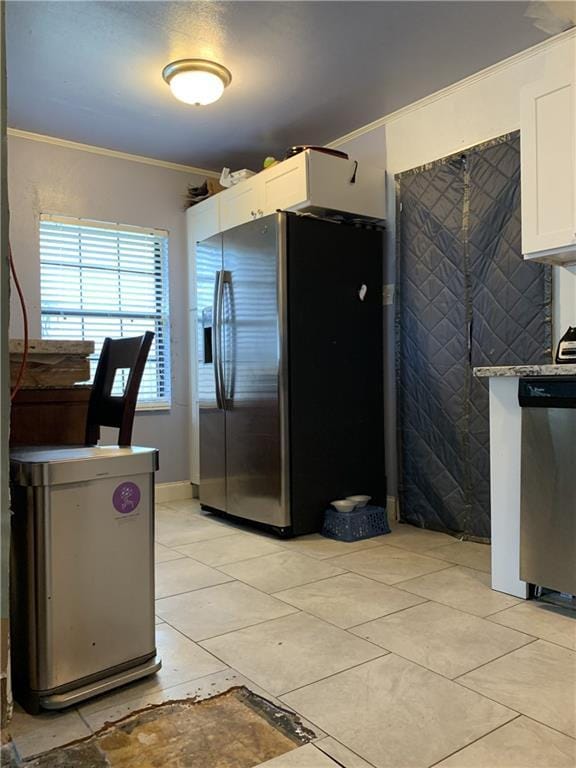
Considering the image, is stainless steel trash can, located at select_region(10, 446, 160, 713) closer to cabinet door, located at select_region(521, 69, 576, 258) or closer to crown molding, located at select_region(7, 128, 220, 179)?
cabinet door, located at select_region(521, 69, 576, 258)

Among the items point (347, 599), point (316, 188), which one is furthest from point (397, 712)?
point (316, 188)

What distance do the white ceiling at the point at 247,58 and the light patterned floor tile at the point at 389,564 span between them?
2430mm

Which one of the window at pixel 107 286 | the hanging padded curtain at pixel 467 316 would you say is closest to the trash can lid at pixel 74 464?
the hanging padded curtain at pixel 467 316

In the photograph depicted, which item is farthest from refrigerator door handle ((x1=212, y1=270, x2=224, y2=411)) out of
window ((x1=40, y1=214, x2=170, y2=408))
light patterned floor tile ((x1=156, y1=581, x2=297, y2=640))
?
light patterned floor tile ((x1=156, y1=581, x2=297, y2=640))

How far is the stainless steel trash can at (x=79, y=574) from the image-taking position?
1.56 metres

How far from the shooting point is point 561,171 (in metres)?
2.49

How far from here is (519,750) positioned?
1.37 m

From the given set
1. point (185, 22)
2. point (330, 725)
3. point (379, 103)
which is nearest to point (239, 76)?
point (185, 22)

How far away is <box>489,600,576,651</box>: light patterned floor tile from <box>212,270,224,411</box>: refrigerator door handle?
205 centimetres

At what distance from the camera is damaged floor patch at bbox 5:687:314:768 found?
4.42ft

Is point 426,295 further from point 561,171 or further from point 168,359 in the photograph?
point 168,359

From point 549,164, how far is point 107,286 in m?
2.91

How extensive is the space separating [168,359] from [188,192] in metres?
1.28

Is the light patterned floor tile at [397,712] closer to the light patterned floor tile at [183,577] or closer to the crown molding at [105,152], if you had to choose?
the light patterned floor tile at [183,577]
